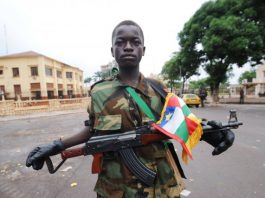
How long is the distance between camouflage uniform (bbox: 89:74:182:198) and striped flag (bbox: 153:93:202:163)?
93 mm

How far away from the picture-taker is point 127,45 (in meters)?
1.25

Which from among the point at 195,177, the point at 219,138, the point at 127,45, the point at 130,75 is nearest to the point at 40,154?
the point at 130,75

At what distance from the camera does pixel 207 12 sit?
16.4 m

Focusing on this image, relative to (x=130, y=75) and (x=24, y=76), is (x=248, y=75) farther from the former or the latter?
(x=130, y=75)

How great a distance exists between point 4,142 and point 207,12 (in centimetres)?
1695

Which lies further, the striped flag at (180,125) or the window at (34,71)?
the window at (34,71)

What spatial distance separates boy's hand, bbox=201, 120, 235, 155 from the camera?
1255 mm

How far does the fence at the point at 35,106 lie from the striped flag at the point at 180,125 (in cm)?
1688

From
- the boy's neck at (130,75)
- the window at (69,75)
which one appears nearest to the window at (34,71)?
the window at (69,75)

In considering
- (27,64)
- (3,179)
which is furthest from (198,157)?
(27,64)

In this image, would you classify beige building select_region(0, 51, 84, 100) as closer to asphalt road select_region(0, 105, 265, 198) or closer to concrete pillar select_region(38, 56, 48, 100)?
concrete pillar select_region(38, 56, 48, 100)

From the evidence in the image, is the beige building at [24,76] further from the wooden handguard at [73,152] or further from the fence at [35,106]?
the wooden handguard at [73,152]

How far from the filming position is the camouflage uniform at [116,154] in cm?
122

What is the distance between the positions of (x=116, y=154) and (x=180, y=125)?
1.48 feet
